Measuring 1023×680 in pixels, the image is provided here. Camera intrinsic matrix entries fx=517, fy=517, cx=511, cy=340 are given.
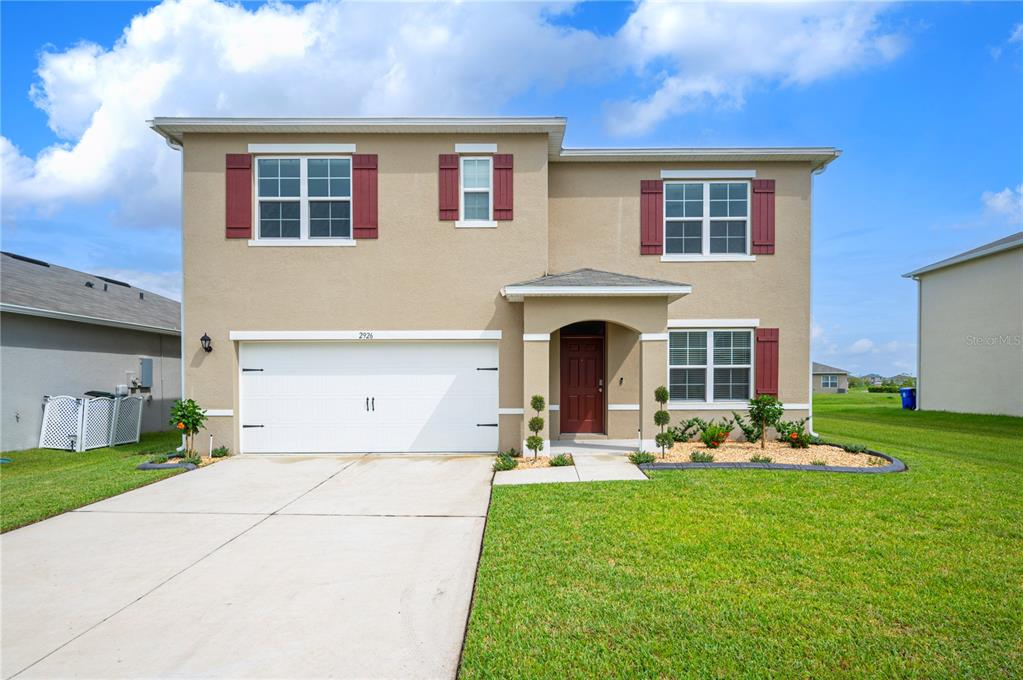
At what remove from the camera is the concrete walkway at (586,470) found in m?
7.74

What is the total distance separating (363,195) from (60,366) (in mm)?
8613

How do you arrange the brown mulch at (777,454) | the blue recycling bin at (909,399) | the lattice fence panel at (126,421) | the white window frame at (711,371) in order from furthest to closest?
1. the blue recycling bin at (909,399)
2. the lattice fence panel at (126,421)
3. the white window frame at (711,371)
4. the brown mulch at (777,454)

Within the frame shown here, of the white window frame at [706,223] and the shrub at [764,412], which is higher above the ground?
the white window frame at [706,223]

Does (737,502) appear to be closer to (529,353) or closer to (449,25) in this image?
(529,353)

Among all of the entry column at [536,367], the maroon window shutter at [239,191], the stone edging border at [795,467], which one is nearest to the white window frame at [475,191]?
the entry column at [536,367]

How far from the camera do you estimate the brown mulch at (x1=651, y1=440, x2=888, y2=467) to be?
343 inches

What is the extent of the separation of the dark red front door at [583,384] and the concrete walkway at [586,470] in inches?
41.5

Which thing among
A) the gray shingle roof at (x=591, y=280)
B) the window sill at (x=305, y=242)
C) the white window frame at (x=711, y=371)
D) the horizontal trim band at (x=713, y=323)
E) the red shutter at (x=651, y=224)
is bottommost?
the white window frame at (x=711, y=371)

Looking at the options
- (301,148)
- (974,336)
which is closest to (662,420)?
(301,148)

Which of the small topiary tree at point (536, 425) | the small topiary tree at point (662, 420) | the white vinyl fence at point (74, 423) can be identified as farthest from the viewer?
the white vinyl fence at point (74, 423)

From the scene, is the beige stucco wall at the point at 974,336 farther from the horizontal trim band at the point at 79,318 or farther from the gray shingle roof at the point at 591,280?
the horizontal trim band at the point at 79,318

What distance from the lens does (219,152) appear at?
10.2 m

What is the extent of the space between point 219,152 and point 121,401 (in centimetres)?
675

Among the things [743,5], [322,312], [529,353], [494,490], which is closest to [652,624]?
[494,490]
